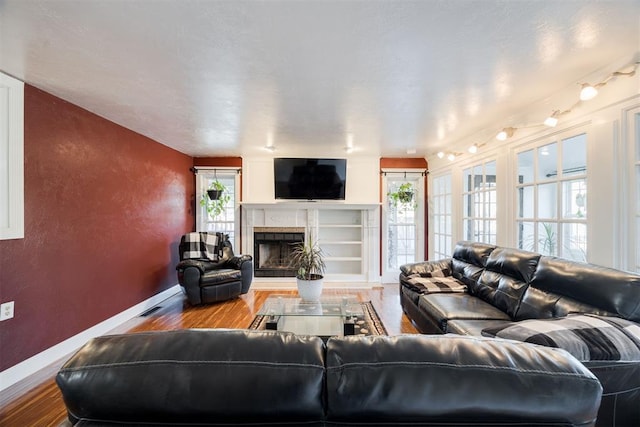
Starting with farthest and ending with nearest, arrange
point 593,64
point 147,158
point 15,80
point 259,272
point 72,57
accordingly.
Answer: point 259,272
point 147,158
point 15,80
point 593,64
point 72,57

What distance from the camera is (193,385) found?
0.66 metres

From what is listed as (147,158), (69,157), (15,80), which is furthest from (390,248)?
(15,80)

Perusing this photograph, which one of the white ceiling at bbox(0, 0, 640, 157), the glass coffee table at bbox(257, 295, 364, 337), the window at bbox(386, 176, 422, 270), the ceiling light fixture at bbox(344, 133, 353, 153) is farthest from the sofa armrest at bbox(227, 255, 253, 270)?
the window at bbox(386, 176, 422, 270)

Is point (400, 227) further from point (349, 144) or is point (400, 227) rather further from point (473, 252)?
point (473, 252)

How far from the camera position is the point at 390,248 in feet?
18.1

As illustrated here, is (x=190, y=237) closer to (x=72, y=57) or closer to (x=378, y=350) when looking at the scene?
(x=72, y=57)

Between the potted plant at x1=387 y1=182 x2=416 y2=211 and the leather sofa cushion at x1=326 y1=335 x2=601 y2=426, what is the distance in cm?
471

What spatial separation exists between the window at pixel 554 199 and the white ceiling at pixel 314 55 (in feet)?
Result: 1.43

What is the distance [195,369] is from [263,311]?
2.26 metres

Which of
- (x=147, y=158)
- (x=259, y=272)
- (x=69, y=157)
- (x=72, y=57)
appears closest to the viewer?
(x=72, y=57)

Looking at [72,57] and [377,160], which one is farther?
[377,160]

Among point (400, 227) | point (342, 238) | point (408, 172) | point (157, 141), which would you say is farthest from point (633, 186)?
point (157, 141)

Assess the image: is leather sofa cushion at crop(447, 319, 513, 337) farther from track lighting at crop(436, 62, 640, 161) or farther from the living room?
track lighting at crop(436, 62, 640, 161)

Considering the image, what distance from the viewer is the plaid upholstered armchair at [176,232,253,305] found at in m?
3.90
